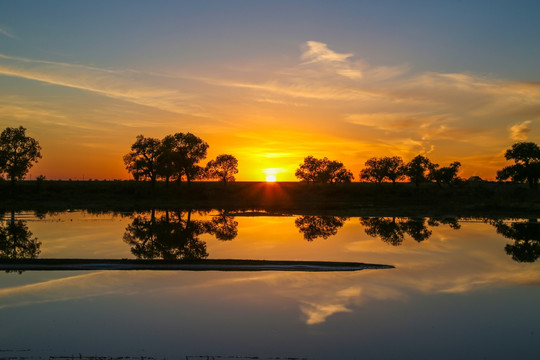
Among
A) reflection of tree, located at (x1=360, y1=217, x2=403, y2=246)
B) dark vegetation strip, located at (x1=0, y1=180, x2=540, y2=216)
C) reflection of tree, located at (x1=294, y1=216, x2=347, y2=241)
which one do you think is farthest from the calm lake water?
dark vegetation strip, located at (x1=0, y1=180, x2=540, y2=216)

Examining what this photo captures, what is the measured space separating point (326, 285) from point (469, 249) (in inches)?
742

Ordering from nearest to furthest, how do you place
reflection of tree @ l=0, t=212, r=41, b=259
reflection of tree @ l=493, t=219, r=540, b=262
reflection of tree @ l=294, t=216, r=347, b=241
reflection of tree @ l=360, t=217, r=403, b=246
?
1. reflection of tree @ l=0, t=212, r=41, b=259
2. reflection of tree @ l=493, t=219, r=540, b=262
3. reflection of tree @ l=360, t=217, r=403, b=246
4. reflection of tree @ l=294, t=216, r=347, b=241

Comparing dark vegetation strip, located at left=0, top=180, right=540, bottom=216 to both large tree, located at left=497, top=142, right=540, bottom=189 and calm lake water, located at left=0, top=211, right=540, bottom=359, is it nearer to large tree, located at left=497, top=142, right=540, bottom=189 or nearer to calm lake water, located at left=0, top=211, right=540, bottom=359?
large tree, located at left=497, top=142, right=540, bottom=189

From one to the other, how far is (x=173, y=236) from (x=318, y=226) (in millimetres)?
18664

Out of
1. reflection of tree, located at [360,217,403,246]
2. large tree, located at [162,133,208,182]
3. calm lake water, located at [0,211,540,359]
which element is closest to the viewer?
calm lake water, located at [0,211,540,359]

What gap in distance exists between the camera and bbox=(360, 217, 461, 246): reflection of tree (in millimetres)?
39953

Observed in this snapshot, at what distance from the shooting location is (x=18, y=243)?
34.0 m

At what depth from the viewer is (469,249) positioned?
33.8m

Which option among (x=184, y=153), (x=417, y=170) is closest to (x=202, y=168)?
(x=184, y=153)

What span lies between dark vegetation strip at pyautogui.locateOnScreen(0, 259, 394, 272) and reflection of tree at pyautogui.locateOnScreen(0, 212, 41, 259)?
327 centimetres

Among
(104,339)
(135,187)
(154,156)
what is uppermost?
(154,156)

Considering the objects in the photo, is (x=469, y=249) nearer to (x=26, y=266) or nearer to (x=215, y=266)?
(x=215, y=266)

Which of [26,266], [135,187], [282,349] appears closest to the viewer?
[282,349]

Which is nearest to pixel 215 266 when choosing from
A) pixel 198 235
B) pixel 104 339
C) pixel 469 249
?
pixel 104 339
